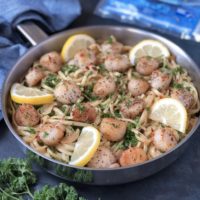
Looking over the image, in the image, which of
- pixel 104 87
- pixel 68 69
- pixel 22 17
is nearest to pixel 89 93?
pixel 104 87

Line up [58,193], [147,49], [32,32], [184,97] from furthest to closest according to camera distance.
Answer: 1. [32,32]
2. [147,49]
3. [184,97]
4. [58,193]

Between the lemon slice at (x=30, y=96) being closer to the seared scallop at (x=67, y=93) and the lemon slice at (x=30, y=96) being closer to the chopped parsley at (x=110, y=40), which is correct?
the seared scallop at (x=67, y=93)

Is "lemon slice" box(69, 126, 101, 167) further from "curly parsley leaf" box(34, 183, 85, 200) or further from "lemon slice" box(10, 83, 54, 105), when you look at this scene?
"lemon slice" box(10, 83, 54, 105)

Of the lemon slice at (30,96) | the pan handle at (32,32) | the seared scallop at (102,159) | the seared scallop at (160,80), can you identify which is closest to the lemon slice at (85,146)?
the seared scallop at (102,159)

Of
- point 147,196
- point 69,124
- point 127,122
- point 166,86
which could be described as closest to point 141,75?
point 166,86

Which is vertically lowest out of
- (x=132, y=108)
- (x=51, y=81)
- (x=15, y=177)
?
(x=15, y=177)

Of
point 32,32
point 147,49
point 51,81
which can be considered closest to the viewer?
point 51,81

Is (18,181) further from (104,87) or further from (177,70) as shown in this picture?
(177,70)
